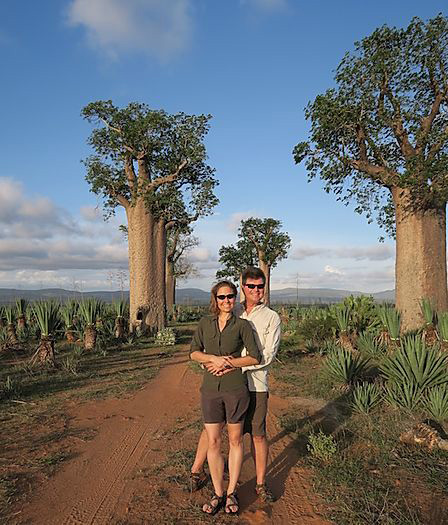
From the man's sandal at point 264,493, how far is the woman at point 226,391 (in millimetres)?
290

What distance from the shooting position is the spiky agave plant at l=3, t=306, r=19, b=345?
11.0m

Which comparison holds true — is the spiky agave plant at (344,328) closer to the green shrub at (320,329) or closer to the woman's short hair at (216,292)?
the green shrub at (320,329)

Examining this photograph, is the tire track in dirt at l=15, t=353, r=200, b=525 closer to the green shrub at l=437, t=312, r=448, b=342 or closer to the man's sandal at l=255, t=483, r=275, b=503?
the man's sandal at l=255, t=483, r=275, b=503

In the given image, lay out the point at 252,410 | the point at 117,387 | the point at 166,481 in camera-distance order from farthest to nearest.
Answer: the point at 117,387 < the point at 166,481 < the point at 252,410

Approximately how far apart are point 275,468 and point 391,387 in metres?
2.57

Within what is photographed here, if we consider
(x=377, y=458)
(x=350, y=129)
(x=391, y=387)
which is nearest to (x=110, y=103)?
(x=350, y=129)

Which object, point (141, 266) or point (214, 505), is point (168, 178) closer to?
point (141, 266)

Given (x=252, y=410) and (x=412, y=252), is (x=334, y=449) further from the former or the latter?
(x=412, y=252)

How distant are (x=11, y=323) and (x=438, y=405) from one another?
11.9m

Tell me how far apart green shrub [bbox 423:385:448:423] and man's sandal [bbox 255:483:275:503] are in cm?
258

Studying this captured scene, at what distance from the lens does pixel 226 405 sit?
290cm

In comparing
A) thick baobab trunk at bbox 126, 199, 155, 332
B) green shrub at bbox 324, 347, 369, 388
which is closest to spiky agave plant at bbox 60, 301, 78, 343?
thick baobab trunk at bbox 126, 199, 155, 332

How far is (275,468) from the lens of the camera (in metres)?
3.71

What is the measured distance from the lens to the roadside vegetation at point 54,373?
393 cm
